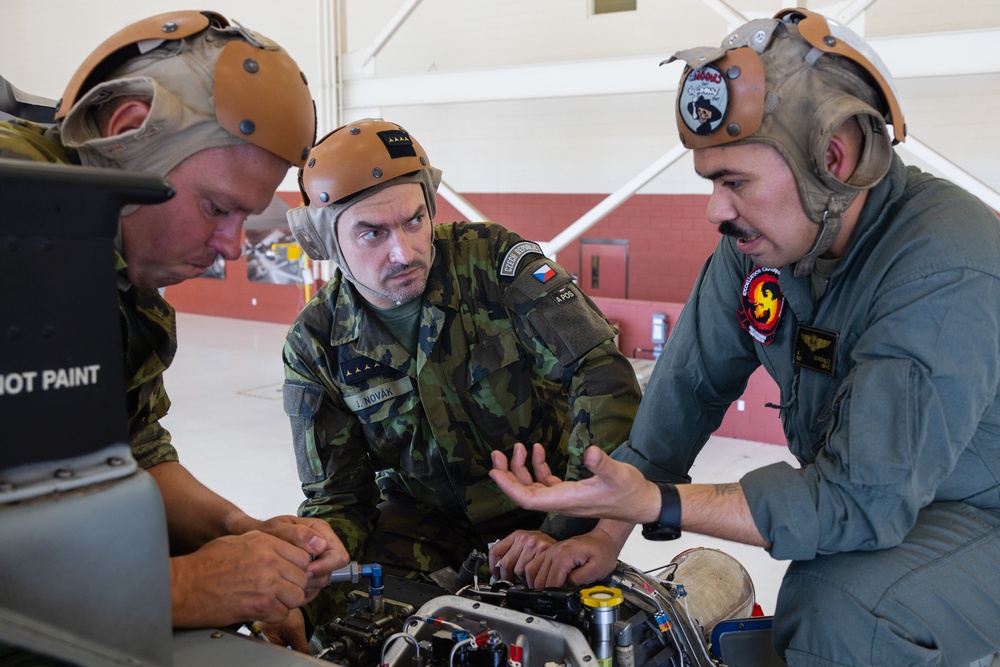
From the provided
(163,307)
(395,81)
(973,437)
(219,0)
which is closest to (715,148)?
(973,437)

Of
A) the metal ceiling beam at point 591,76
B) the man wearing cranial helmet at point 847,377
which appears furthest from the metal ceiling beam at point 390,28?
the man wearing cranial helmet at point 847,377

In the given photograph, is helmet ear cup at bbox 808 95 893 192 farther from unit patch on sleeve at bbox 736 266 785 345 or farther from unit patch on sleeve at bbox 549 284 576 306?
unit patch on sleeve at bbox 549 284 576 306

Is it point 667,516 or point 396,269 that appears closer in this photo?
point 667,516

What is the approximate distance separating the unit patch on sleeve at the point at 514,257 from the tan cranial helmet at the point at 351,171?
30 centimetres

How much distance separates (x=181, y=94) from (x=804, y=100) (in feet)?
3.89

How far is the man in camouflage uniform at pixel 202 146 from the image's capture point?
1484mm

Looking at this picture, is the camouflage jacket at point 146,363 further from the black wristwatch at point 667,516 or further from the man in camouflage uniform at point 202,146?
the black wristwatch at point 667,516

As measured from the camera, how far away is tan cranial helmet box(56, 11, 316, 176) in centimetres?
155

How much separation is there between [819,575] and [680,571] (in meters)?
0.72

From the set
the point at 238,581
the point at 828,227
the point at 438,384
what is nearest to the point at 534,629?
the point at 238,581

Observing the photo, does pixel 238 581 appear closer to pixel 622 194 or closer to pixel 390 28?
pixel 622 194

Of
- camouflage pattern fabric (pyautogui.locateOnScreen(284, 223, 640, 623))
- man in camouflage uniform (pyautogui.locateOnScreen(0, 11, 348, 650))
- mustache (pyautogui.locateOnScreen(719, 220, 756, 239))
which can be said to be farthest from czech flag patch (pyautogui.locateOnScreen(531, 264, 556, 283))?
man in camouflage uniform (pyautogui.locateOnScreen(0, 11, 348, 650))

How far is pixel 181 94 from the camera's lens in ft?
5.20

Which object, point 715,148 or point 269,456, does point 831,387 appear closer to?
point 715,148
